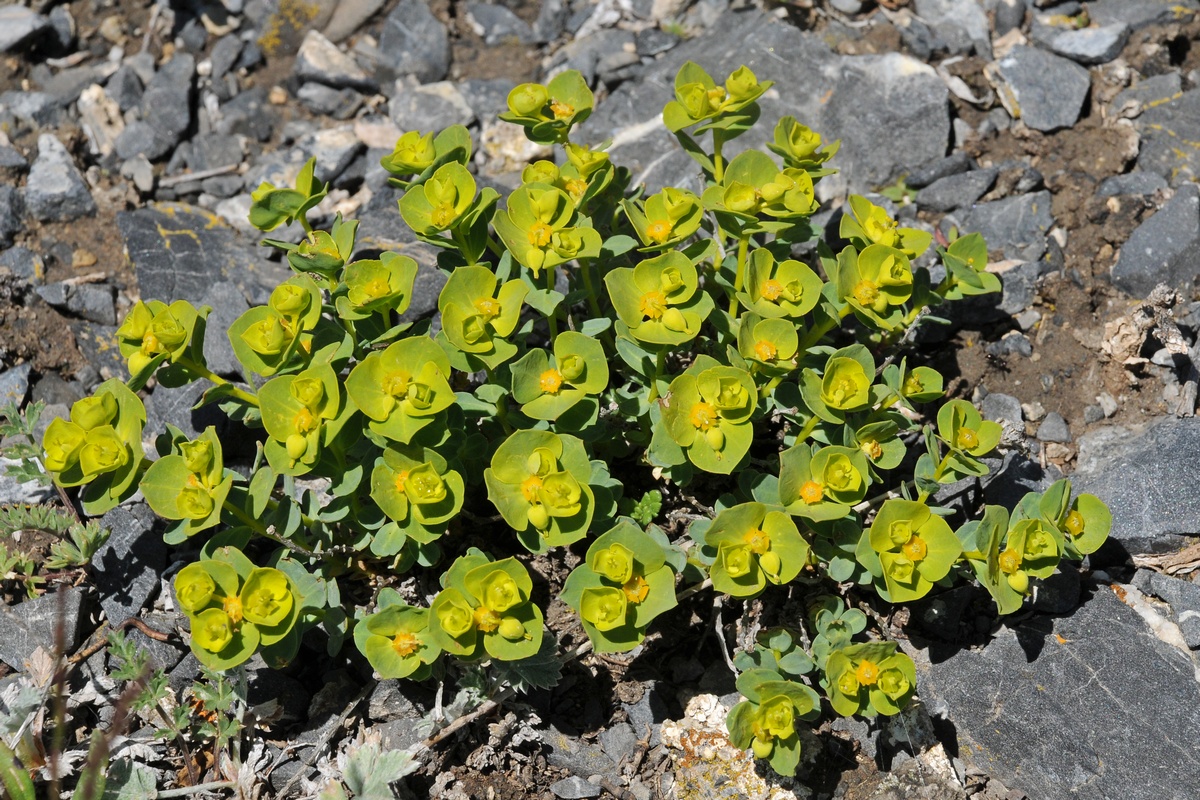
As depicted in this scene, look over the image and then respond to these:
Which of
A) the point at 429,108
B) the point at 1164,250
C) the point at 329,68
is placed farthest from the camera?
the point at 329,68

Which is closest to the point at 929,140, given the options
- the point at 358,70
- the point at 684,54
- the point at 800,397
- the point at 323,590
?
the point at 684,54

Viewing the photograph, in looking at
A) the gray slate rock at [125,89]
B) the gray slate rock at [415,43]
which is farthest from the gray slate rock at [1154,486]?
the gray slate rock at [125,89]

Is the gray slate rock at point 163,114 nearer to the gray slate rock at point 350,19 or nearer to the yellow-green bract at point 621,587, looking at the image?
the gray slate rock at point 350,19

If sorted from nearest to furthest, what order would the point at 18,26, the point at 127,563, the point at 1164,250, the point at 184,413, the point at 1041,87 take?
the point at 127,563, the point at 184,413, the point at 1164,250, the point at 1041,87, the point at 18,26

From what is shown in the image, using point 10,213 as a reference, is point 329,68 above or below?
above

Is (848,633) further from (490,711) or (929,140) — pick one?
(929,140)

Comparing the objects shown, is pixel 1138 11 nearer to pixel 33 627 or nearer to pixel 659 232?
pixel 659 232

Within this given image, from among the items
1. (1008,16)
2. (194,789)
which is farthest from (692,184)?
(194,789)
